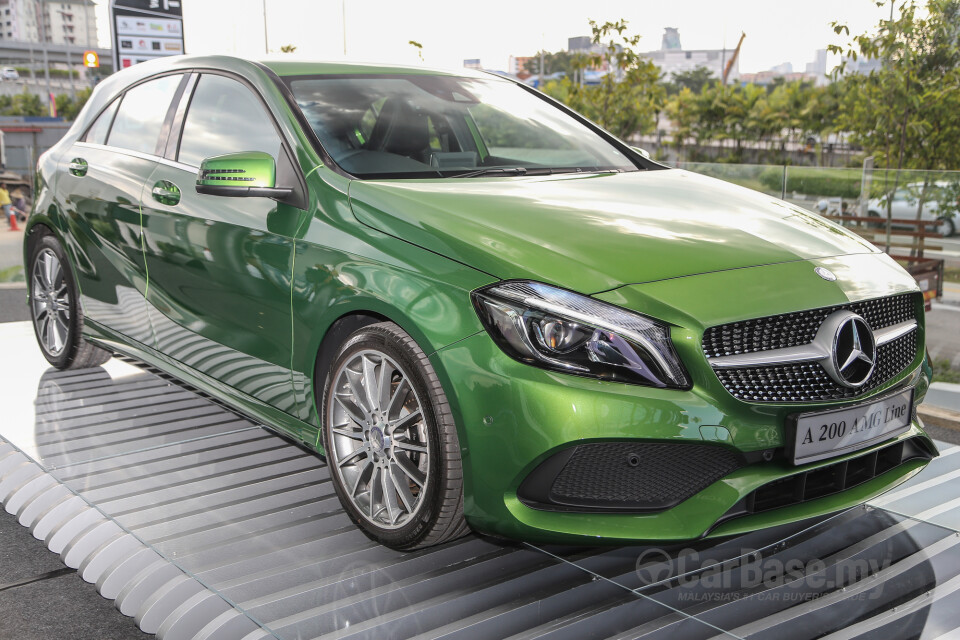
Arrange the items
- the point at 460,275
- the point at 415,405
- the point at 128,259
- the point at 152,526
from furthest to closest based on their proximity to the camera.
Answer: the point at 128,259
the point at 152,526
the point at 415,405
the point at 460,275

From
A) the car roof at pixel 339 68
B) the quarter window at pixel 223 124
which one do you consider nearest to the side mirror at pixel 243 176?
the quarter window at pixel 223 124

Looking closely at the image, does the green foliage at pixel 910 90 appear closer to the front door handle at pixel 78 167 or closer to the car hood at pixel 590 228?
the car hood at pixel 590 228

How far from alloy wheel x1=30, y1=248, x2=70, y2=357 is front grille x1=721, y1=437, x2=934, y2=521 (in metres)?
3.80

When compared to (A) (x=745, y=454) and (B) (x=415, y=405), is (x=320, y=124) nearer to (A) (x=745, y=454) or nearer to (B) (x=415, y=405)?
(B) (x=415, y=405)

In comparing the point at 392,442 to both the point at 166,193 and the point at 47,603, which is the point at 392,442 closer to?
the point at 47,603

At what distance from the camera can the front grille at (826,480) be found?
252 centimetres

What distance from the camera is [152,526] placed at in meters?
3.20

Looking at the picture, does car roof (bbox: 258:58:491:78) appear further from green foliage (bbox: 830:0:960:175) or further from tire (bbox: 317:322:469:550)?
green foliage (bbox: 830:0:960:175)

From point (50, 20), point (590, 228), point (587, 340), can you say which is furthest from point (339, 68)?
point (50, 20)

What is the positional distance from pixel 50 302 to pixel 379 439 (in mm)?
3093

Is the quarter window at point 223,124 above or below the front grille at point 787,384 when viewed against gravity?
above

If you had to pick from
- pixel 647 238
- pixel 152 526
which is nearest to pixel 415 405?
pixel 647 238

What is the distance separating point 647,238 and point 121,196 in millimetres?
2594

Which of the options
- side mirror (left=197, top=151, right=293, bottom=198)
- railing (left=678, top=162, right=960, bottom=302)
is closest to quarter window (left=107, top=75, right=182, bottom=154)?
side mirror (left=197, top=151, right=293, bottom=198)
